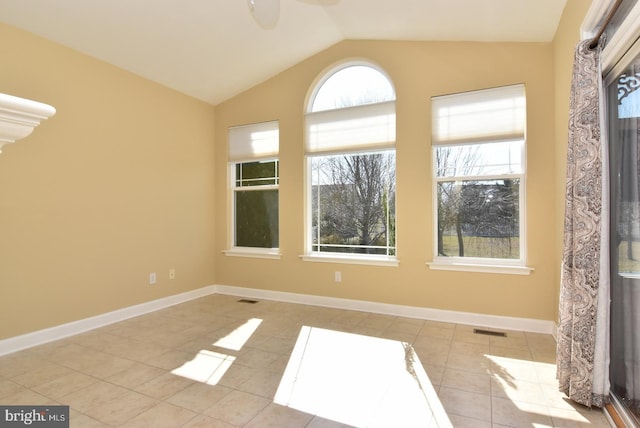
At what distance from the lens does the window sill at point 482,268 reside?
10.8ft

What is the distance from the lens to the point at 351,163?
165 inches

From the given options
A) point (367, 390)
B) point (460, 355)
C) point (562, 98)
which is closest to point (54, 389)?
point (367, 390)

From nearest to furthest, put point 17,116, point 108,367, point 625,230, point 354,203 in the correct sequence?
1. point 17,116
2. point 625,230
3. point 108,367
4. point 354,203

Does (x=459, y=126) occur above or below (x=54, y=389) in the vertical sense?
above

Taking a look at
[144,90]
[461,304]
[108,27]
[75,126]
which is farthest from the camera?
[144,90]

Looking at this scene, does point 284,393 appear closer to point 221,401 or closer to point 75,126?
point 221,401

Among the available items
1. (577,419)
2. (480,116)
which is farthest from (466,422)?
(480,116)

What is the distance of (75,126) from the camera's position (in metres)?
3.29

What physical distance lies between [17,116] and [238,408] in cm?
188

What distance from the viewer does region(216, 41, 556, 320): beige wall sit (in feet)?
10.6

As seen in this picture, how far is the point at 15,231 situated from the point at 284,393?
2652 mm

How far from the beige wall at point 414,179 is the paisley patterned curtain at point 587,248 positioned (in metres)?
1.27

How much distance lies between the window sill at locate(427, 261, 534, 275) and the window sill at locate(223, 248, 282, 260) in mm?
Answer: 1980

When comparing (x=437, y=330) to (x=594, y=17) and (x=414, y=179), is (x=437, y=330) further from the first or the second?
(x=594, y=17)
